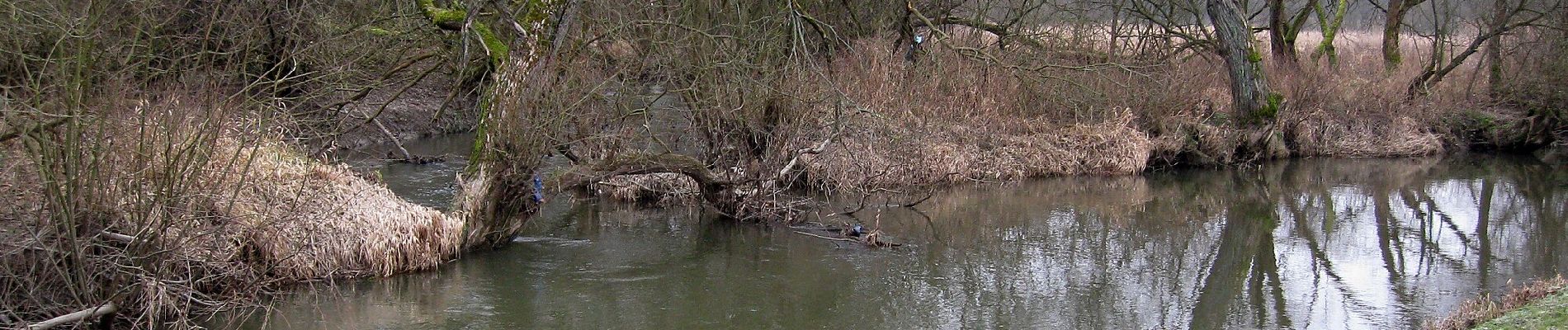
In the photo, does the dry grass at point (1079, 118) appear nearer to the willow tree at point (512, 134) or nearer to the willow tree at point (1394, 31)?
the willow tree at point (1394, 31)

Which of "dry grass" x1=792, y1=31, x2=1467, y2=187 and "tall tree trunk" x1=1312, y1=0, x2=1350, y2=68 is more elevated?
"tall tree trunk" x1=1312, y1=0, x2=1350, y2=68

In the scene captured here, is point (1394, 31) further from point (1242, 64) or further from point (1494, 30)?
point (1242, 64)

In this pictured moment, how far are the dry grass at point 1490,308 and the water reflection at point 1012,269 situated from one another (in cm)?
54

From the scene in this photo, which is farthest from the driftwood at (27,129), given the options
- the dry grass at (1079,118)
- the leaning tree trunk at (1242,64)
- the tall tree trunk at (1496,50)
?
→ the tall tree trunk at (1496,50)

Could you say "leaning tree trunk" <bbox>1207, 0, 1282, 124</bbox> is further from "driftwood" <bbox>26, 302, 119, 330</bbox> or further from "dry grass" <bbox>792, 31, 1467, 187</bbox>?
"driftwood" <bbox>26, 302, 119, 330</bbox>

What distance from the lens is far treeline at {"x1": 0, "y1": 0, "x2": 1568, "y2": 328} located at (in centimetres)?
712

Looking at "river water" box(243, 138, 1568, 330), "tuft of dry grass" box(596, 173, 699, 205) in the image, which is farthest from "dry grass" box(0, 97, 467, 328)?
"tuft of dry grass" box(596, 173, 699, 205)

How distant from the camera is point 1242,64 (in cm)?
1797

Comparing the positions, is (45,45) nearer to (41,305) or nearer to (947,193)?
(41,305)

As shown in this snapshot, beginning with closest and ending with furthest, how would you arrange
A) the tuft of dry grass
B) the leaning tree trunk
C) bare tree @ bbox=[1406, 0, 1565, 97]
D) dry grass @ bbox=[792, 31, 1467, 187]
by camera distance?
the tuft of dry grass → dry grass @ bbox=[792, 31, 1467, 187] → the leaning tree trunk → bare tree @ bbox=[1406, 0, 1565, 97]

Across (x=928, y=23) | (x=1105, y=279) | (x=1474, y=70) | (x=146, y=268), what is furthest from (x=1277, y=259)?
(x=1474, y=70)

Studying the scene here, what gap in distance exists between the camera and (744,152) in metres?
12.5

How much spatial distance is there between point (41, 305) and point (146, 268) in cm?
58

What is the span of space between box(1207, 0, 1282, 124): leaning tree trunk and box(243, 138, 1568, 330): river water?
2.82 metres
